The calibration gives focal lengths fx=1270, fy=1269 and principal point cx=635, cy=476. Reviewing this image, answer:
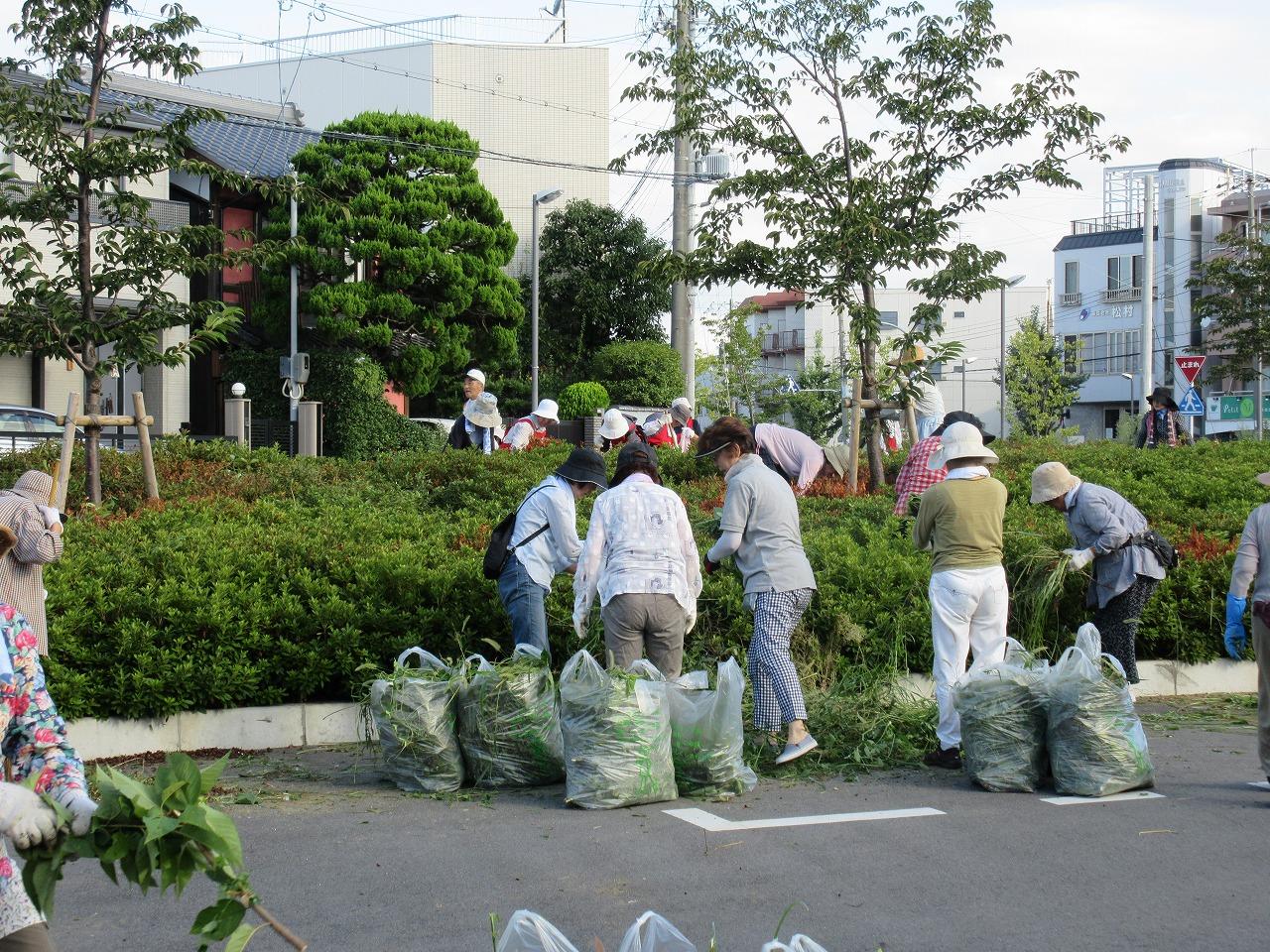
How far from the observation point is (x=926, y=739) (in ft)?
25.0

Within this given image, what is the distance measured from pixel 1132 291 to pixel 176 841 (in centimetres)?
6900

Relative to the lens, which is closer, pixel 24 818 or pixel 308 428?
pixel 24 818

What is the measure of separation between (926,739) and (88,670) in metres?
5.05

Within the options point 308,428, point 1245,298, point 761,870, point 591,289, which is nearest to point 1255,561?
point 761,870

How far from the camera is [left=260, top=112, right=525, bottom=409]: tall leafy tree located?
3098 cm

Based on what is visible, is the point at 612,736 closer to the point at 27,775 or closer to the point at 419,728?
the point at 419,728

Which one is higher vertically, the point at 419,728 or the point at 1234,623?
the point at 1234,623

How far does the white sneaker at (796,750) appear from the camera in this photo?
7062mm

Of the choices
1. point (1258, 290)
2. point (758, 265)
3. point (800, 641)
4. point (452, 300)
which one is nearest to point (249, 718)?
point (800, 641)

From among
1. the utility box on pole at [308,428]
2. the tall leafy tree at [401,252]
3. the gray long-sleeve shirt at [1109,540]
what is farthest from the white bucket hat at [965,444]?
the tall leafy tree at [401,252]

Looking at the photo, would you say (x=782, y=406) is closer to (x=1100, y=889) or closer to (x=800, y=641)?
(x=800, y=641)

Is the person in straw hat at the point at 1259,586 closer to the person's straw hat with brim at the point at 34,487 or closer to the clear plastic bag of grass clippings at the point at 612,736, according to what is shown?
the clear plastic bag of grass clippings at the point at 612,736

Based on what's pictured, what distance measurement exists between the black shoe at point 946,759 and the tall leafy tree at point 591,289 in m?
31.4

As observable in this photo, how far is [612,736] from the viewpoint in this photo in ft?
20.6
